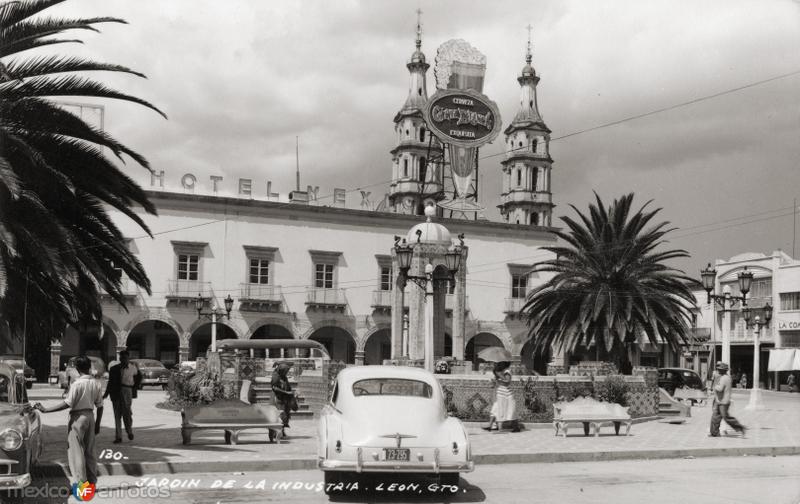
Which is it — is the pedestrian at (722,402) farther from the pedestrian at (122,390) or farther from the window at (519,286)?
the window at (519,286)

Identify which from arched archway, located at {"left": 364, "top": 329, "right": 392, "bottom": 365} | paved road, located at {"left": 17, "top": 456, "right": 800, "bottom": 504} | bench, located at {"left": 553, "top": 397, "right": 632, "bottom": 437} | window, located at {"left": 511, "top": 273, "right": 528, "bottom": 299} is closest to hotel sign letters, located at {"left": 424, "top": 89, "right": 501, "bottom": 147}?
window, located at {"left": 511, "top": 273, "right": 528, "bottom": 299}

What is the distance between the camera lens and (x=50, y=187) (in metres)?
13.2

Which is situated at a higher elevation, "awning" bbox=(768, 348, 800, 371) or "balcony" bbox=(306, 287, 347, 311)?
"balcony" bbox=(306, 287, 347, 311)

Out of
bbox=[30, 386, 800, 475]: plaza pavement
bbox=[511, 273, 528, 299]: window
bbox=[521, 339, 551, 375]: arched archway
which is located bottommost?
bbox=[521, 339, 551, 375]: arched archway

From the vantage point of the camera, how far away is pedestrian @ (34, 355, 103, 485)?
1066 cm

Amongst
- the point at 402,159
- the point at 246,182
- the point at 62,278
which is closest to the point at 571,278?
the point at 246,182

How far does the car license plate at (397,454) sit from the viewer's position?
414 inches

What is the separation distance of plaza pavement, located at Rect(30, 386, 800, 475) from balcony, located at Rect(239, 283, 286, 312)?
29.1 metres

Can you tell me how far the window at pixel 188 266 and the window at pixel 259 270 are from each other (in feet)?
10.2

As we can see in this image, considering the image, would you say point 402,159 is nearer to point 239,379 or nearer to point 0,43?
point 239,379

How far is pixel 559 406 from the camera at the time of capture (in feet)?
61.4

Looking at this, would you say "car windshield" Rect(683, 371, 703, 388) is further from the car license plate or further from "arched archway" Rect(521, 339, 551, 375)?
the car license plate

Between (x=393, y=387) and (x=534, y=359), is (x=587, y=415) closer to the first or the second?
(x=393, y=387)

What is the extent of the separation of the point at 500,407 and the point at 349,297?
1401 inches
